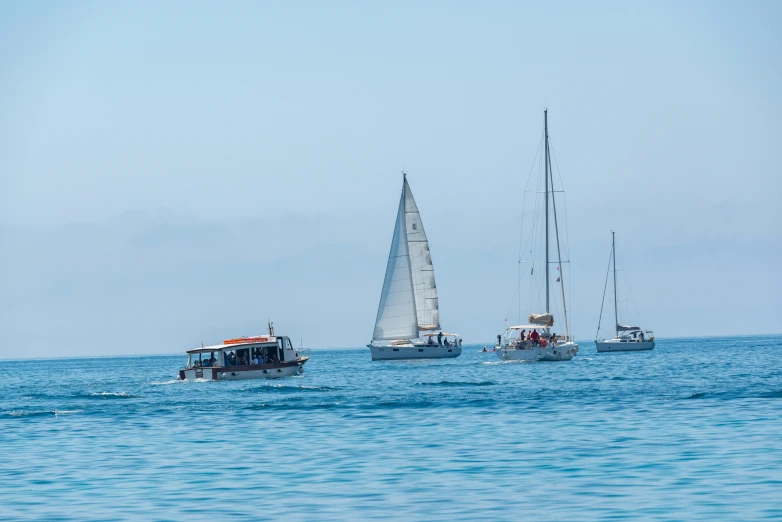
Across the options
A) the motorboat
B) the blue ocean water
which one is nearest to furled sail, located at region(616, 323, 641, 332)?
the motorboat

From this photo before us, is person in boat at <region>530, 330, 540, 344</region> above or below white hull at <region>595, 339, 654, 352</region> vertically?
above

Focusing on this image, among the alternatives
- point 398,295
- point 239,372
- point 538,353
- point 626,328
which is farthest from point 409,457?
point 626,328

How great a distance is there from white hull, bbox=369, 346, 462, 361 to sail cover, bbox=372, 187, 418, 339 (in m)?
1.36

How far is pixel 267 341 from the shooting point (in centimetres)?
8456

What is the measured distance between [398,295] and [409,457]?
91.1 m

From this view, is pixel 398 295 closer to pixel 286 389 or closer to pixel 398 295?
pixel 398 295

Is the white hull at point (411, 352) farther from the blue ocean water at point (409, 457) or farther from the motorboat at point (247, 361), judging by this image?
the blue ocean water at point (409, 457)

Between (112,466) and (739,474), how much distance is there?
58.8ft

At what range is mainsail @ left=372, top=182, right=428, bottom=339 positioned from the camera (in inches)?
4862

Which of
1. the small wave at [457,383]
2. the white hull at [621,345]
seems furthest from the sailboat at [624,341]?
the small wave at [457,383]

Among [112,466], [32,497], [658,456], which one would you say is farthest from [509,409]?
[32,497]

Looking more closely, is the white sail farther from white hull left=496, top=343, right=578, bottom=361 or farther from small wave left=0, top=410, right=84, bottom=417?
small wave left=0, top=410, right=84, bottom=417

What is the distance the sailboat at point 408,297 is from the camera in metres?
124

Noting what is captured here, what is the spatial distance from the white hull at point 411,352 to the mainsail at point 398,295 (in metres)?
1.36
